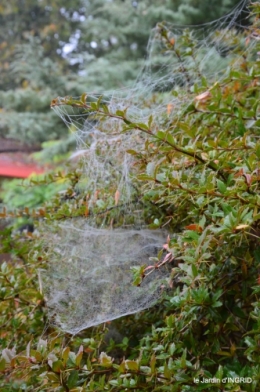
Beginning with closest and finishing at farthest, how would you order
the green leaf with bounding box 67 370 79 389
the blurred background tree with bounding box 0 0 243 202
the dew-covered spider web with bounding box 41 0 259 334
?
1. the green leaf with bounding box 67 370 79 389
2. the dew-covered spider web with bounding box 41 0 259 334
3. the blurred background tree with bounding box 0 0 243 202

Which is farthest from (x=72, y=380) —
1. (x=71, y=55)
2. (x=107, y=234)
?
(x=71, y=55)

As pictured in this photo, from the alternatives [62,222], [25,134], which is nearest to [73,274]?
[62,222]

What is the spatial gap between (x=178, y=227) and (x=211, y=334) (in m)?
0.30

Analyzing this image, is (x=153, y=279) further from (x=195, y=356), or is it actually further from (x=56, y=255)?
(x=56, y=255)

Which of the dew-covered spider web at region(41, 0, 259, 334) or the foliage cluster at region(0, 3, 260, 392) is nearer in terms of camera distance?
the foliage cluster at region(0, 3, 260, 392)

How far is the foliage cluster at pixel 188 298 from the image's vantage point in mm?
666

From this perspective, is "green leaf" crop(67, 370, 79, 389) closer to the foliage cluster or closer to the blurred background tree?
the foliage cluster

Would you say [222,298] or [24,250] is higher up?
[222,298]

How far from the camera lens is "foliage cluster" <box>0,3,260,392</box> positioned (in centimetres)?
67

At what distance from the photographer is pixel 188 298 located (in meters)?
0.69

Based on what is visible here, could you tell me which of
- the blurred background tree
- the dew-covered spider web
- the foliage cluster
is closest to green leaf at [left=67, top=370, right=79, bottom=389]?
the foliage cluster

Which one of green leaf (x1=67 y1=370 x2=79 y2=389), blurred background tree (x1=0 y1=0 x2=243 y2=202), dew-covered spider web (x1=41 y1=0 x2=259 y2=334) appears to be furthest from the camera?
blurred background tree (x1=0 y1=0 x2=243 y2=202)

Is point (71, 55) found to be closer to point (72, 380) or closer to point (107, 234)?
point (107, 234)

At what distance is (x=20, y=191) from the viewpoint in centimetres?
391
